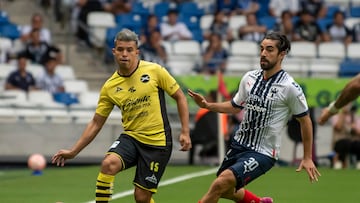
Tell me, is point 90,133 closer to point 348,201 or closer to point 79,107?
point 348,201

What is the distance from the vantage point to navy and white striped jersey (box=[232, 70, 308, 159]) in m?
10.9

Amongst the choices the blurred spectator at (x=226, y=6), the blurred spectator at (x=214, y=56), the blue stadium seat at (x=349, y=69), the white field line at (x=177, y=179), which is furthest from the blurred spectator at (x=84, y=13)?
the white field line at (x=177, y=179)

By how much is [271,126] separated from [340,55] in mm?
13559

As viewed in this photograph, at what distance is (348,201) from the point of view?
1441 centimetres

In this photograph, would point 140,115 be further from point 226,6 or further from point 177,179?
point 226,6

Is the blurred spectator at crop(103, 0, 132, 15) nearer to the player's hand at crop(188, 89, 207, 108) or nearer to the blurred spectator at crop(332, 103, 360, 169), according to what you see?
the blurred spectator at crop(332, 103, 360, 169)

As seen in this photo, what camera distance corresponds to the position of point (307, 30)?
25.0 meters

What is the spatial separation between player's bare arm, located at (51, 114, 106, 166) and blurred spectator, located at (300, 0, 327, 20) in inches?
603

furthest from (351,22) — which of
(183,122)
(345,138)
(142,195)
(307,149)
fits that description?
(142,195)

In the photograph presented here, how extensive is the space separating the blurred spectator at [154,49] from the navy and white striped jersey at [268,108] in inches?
487

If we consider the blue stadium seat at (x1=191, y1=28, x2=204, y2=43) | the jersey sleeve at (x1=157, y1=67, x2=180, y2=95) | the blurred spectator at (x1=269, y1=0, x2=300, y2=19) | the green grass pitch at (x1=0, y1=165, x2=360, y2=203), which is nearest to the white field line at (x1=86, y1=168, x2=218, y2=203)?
the green grass pitch at (x1=0, y1=165, x2=360, y2=203)

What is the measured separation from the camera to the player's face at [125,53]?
424 inches

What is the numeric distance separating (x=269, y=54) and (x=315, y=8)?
1565 cm

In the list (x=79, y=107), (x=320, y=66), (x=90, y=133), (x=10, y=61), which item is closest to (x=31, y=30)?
(x=10, y=61)
